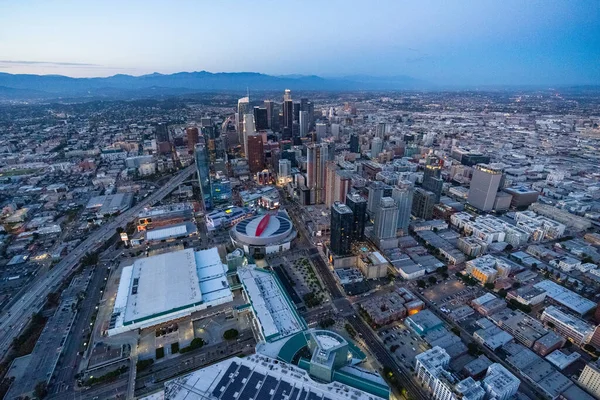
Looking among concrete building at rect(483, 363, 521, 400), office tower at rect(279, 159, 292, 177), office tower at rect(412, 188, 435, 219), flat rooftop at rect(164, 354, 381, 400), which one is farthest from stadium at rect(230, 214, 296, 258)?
concrete building at rect(483, 363, 521, 400)

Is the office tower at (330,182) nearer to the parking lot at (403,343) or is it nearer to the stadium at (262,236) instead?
the stadium at (262,236)

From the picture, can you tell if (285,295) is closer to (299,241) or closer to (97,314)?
(299,241)

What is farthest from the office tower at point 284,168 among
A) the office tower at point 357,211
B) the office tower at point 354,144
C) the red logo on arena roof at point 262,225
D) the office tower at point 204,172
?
the office tower at point 354,144

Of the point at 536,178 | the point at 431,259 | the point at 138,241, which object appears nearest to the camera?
the point at 431,259

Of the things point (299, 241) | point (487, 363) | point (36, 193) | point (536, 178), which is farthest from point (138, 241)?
point (536, 178)

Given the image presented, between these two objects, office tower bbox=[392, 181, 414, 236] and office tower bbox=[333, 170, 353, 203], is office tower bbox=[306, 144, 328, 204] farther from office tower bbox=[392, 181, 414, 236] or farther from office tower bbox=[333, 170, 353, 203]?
office tower bbox=[392, 181, 414, 236]

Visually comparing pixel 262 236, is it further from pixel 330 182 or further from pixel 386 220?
pixel 386 220

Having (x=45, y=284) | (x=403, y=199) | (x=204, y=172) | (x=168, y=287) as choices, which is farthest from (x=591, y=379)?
(x=45, y=284)
